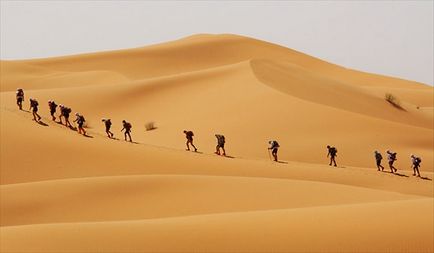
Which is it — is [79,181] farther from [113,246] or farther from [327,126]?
[327,126]

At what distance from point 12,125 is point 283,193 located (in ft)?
34.1

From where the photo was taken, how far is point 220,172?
17344 mm

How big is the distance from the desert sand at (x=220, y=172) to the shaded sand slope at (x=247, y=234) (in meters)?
0.02

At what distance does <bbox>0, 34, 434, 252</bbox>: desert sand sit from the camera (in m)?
7.23

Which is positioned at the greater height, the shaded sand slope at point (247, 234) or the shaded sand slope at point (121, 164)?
the shaded sand slope at point (121, 164)

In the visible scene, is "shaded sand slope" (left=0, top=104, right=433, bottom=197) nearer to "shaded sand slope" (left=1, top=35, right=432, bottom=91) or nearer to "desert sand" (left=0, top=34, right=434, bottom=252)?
"desert sand" (left=0, top=34, right=434, bottom=252)

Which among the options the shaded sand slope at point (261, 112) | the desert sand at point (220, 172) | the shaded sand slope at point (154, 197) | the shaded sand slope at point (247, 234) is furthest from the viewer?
the shaded sand slope at point (261, 112)

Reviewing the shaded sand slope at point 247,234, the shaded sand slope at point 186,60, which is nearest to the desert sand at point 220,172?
the shaded sand slope at point 247,234

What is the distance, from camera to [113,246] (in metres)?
6.92

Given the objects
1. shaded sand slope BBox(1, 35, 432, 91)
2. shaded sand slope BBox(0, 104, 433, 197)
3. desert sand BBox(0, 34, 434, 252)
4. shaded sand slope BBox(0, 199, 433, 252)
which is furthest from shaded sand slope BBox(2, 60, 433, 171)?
shaded sand slope BBox(1, 35, 432, 91)

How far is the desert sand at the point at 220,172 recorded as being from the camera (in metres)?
7.23

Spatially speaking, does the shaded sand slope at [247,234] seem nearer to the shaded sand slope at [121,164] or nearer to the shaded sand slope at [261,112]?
the shaded sand slope at [121,164]

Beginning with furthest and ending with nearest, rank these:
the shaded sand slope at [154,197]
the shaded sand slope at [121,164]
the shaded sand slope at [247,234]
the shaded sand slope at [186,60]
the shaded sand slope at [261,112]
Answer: the shaded sand slope at [186,60] → the shaded sand slope at [261,112] → the shaded sand slope at [121,164] → the shaded sand slope at [154,197] → the shaded sand slope at [247,234]

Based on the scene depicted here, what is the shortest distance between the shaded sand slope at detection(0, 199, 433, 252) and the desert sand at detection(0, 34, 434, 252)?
0.02 meters
